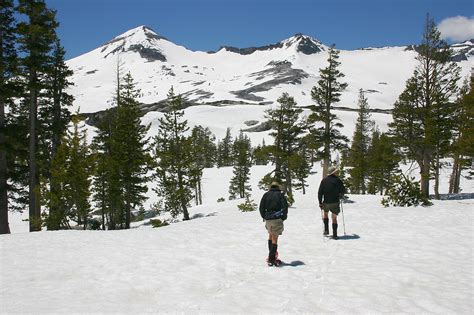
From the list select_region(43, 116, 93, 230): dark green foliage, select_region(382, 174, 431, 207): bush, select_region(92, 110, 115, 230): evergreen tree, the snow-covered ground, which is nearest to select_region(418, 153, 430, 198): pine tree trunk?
select_region(382, 174, 431, 207): bush

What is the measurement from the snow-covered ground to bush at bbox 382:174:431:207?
396 cm

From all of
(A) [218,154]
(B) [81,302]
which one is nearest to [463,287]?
(B) [81,302]

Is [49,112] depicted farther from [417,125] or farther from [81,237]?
[417,125]

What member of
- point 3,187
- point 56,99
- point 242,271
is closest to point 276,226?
point 242,271

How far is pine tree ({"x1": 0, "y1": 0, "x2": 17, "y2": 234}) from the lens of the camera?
55.2ft

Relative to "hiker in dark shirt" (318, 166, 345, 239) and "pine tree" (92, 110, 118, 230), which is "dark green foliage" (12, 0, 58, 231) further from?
"hiker in dark shirt" (318, 166, 345, 239)

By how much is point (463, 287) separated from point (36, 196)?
777 inches

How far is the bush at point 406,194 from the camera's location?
19.5 metres

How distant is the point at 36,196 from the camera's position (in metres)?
19.6

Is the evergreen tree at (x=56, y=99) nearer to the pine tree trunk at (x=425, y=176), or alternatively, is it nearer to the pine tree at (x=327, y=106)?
the pine tree at (x=327, y=106)

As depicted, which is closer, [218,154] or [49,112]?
[49,112]

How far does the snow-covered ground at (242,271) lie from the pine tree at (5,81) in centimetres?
361

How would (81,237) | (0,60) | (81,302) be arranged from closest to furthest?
(81,302), (81,237), (0,60)

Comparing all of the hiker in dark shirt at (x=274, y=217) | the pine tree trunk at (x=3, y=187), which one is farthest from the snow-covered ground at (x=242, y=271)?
the pine tree trunk at (x=3, y=187)
